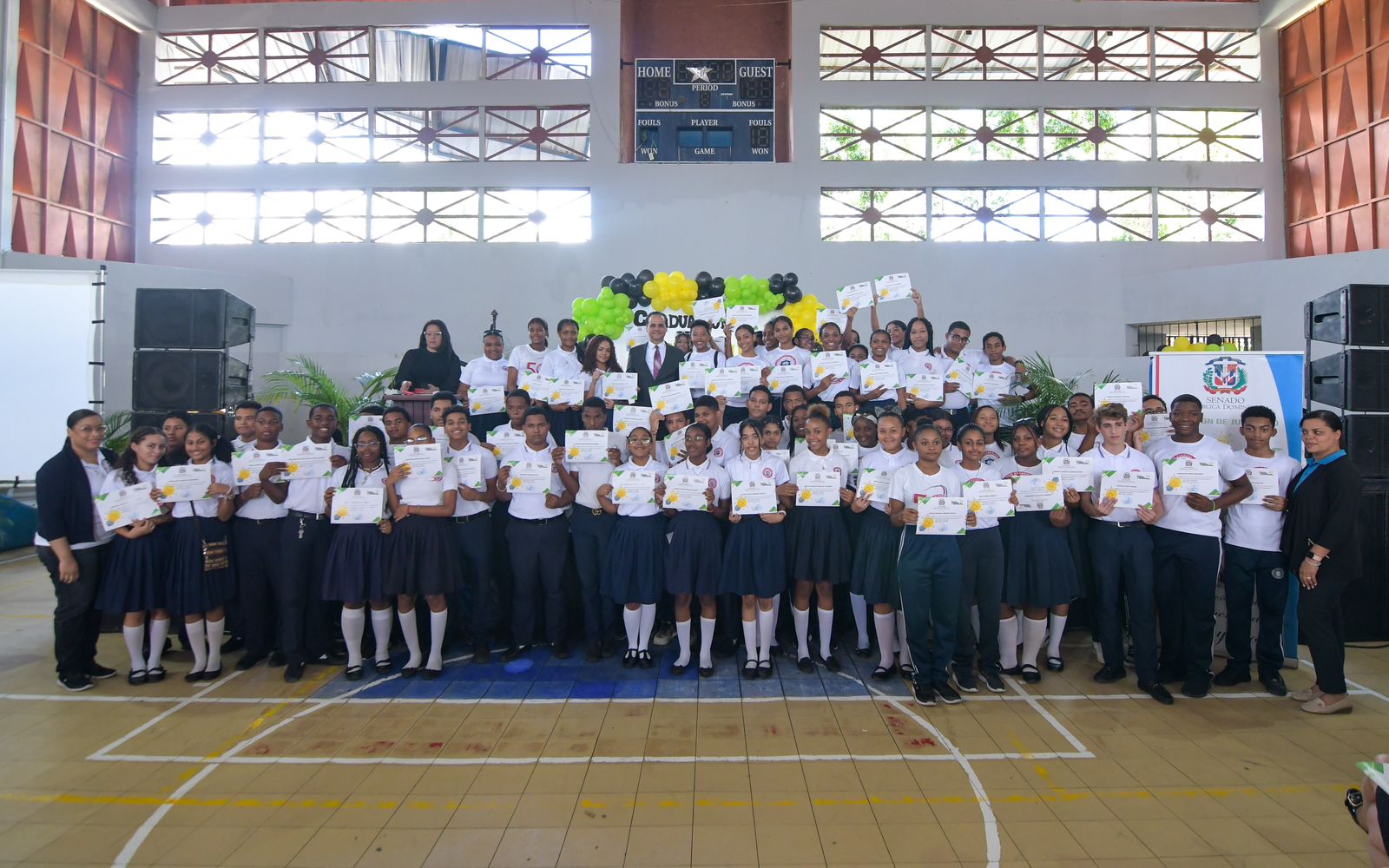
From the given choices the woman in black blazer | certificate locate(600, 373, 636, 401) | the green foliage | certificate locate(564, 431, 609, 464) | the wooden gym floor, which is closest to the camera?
the wooden gym floor

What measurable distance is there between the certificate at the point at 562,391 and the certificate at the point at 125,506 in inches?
102

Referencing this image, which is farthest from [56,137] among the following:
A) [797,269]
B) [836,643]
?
[836,643]

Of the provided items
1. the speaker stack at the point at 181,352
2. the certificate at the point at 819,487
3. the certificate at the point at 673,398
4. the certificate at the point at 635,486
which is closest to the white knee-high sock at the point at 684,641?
the certificate at the point at 635,486

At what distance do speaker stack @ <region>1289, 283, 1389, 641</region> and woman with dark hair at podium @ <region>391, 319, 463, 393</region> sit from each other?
7.02 metres

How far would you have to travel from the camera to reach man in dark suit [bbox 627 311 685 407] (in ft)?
21.2

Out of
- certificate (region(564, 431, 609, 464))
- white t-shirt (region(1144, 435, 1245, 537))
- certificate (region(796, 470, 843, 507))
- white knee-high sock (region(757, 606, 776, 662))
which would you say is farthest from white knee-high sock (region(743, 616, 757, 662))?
white t-shirt (region(1144, 435, 1245, 537))

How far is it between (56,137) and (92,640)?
12.0m

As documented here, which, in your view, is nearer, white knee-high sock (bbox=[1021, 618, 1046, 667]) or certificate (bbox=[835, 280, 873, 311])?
white knee-high sock (bbox=[1021, 618, 1046, 667])

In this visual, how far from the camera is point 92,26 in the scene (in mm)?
12812

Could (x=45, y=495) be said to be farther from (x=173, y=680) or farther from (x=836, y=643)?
(x=836, y=643)

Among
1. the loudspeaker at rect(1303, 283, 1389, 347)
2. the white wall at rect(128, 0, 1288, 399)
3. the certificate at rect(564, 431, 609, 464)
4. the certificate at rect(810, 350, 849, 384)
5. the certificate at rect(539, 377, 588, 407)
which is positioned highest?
the white wall at rect(128, 0, 1288, 399)

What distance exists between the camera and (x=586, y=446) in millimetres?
4938

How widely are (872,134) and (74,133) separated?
45.5ft

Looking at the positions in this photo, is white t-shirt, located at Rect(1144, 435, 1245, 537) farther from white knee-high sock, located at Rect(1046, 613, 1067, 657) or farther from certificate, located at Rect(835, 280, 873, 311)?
certificate, located at Rect(835, 280, 873, 311)
